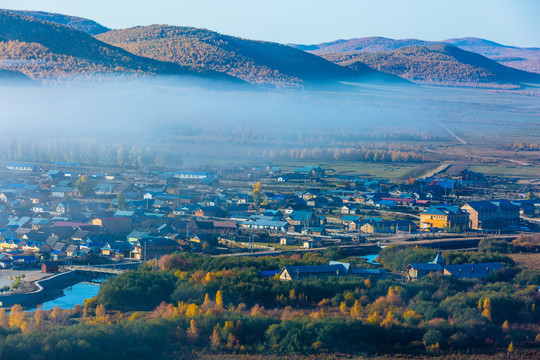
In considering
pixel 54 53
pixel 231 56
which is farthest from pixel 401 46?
pixel 54 53

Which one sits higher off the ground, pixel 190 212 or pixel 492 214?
pixel 492 214

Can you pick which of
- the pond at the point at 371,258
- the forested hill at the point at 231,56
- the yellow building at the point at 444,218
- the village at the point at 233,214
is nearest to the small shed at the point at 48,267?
the village at the point at 233,214

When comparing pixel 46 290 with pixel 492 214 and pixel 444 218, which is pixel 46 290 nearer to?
pixel 444 218

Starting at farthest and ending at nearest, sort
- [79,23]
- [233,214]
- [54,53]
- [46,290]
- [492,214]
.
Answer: [79,23]
[54,53]
[492,214]
[233,214]
[46,290]

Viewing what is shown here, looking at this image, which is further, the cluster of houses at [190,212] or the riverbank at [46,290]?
the cluster of houses at [190,212]

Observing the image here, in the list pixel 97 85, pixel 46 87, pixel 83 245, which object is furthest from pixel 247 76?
pixel 83 245

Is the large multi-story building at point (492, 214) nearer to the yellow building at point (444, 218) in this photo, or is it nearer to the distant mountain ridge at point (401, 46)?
the yellow building at point (444, 218)
